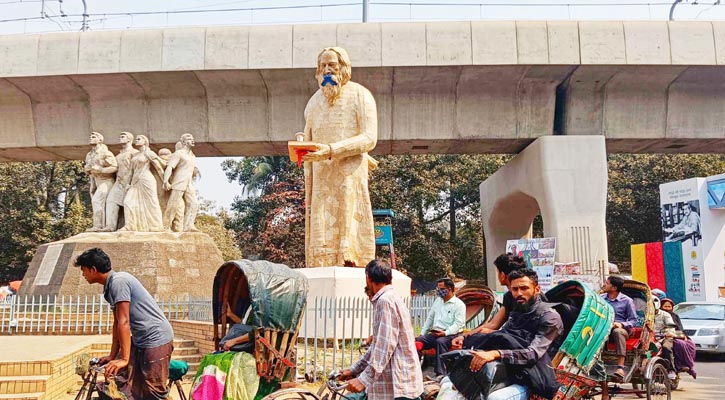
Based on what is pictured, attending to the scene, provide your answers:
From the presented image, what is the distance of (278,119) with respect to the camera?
18.0 metres

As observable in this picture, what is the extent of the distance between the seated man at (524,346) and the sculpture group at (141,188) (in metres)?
13.4

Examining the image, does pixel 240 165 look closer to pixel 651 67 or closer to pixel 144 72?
pixel 144 72

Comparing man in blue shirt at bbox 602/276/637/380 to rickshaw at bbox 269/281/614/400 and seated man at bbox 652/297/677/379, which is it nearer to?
seated man at bbox 652/297/677/379

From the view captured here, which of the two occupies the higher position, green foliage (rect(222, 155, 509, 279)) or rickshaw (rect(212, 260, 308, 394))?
green foliage (rect(222, 155, 509, 279))

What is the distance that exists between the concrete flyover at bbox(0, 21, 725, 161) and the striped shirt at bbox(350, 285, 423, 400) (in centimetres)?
1325

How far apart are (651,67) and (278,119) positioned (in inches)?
399

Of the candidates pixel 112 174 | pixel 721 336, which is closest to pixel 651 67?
pixel 721 336

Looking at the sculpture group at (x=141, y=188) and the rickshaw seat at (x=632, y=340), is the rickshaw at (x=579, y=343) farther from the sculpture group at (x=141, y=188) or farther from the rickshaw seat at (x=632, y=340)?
the sculpture group at (x=141, y=188)

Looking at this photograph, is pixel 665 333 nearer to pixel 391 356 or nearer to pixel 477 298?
pixel 477 298

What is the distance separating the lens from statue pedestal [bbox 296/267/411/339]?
31.2 feet

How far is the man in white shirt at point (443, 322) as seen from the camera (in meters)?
6.34

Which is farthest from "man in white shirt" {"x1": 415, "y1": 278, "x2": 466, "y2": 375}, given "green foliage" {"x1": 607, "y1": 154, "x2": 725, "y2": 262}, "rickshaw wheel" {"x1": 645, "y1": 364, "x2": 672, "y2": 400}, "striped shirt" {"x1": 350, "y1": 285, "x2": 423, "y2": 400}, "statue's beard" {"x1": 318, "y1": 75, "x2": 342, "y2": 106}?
"green foliage" {"x1": 607, "y1": 154, "x2": 725, "y2": 262}

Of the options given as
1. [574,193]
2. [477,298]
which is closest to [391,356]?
[477,298]

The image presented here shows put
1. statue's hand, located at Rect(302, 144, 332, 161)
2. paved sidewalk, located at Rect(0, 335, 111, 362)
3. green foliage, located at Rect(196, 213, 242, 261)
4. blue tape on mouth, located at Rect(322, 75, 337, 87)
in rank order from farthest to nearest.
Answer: green foliage, located at Rect(196, 213, 242, 261) < blue tape on mouth, located at Rect(322, 75, 337, 87) < statue's hand, located at Rect(302, 144, 332, 161) < paved sidewalk, located at Rect(0, 335, 111, 362)
